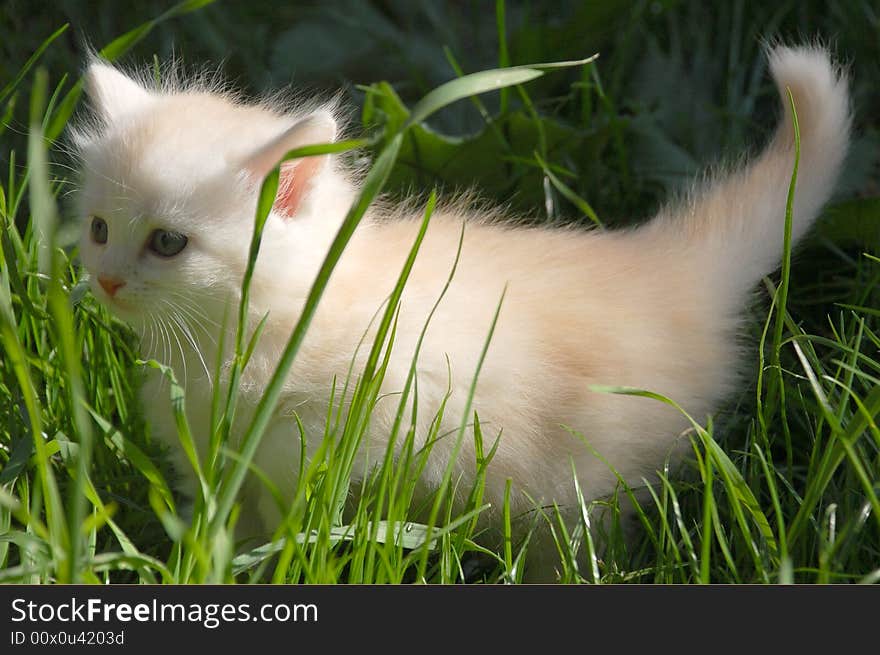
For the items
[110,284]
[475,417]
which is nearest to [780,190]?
[475,417]

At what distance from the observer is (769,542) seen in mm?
1395

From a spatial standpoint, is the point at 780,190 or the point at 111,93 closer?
the point at 111,93

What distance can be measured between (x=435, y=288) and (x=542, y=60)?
1191 mm

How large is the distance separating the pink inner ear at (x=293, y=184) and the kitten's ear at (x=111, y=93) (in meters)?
0.31

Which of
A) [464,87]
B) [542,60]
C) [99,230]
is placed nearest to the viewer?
[464,87]

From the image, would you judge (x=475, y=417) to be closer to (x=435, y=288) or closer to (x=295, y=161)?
(x=435, y=288)

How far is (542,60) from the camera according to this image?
263cm

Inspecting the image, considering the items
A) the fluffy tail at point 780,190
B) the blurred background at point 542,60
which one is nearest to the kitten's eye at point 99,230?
the blurred background at point 542,60

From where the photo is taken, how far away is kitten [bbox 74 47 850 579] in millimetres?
1487

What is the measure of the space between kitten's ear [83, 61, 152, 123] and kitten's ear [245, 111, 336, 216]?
1.02 ft

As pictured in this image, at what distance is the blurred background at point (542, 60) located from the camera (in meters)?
2.38

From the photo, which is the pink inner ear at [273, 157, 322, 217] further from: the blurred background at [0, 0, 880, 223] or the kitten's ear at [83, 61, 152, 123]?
the blurred background at [0, 0, 880, 223]

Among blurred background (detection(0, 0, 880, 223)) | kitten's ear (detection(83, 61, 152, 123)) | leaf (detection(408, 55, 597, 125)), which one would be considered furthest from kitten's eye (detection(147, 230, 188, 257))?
blurred background (detection(0, 0, 880, 223))
